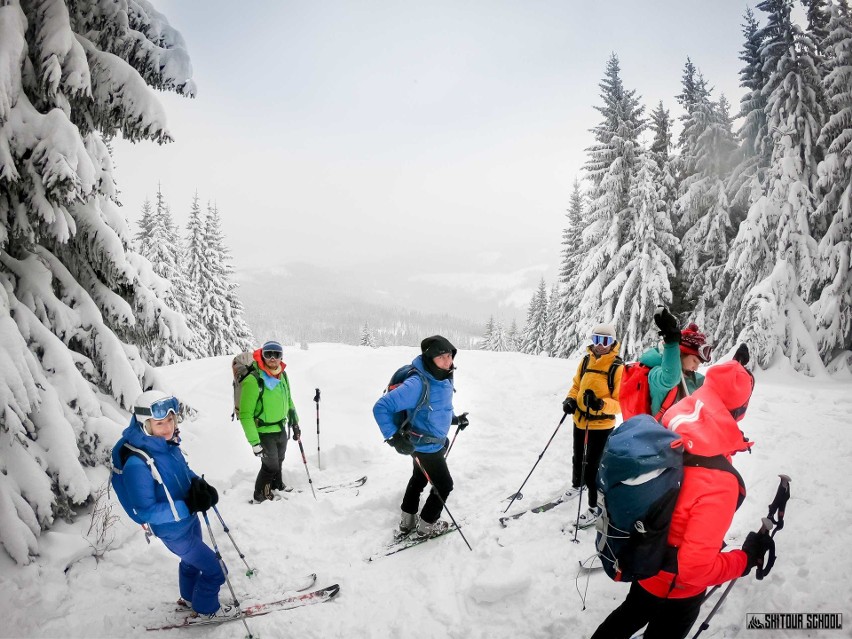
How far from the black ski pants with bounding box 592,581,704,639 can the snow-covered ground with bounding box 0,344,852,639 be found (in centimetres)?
100

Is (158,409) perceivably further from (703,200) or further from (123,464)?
(703,200)

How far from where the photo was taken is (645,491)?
7.84 ft

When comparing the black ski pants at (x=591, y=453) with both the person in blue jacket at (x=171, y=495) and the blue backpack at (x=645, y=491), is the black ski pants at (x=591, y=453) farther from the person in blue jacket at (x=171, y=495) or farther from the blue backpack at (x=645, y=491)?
the person in blue jacket at (x=171, y=495)

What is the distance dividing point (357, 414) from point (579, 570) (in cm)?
698

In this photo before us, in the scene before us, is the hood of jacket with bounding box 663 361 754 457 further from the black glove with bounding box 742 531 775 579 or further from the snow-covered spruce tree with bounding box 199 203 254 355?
the snow-covered spruce tree with bounding box 199 203 254 355

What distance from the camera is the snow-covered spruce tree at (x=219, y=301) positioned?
100 ft

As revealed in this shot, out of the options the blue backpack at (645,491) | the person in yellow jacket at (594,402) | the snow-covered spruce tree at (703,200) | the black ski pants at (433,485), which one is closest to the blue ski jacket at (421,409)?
the black ski pants at (433,485)

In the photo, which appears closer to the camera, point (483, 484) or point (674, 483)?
point (674, 483)

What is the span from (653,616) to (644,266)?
57.1 feet

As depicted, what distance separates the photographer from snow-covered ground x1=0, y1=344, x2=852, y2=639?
3875 mm

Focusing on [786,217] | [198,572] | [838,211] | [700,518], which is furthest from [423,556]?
[838,211]

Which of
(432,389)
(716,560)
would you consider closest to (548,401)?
(432,389)

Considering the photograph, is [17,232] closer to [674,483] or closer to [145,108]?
[145,108]

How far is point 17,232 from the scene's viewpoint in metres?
4.71
